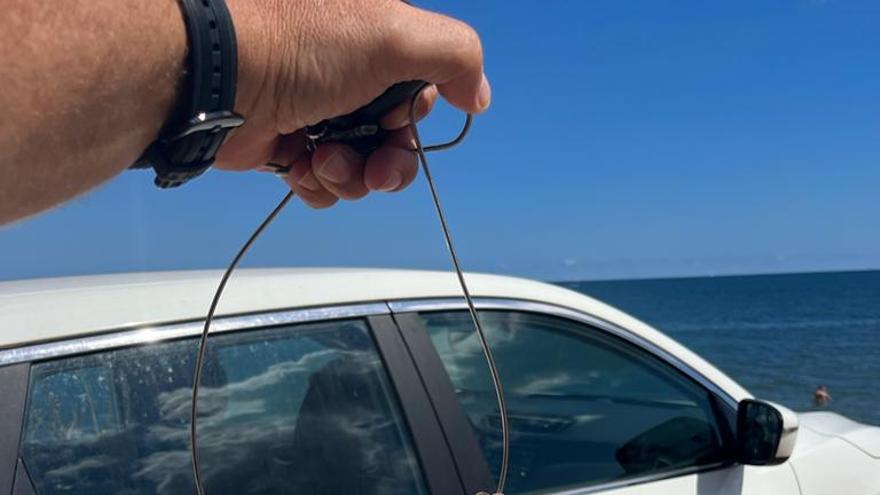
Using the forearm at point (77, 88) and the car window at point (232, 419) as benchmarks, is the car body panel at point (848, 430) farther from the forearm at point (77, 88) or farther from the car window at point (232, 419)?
the forearm at point (77, 88)

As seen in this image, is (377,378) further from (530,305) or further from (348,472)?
(530,305)


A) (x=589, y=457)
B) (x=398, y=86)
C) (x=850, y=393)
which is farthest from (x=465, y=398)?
(x=850, y=393)

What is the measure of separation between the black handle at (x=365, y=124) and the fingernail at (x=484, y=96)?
96mm

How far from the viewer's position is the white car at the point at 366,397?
200 centimetres

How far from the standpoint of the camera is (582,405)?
10.4 ft

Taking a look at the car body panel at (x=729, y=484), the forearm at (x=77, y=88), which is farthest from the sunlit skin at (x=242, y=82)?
the car body panel at (x=729, y=484)

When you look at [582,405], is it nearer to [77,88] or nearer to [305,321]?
[305,321]

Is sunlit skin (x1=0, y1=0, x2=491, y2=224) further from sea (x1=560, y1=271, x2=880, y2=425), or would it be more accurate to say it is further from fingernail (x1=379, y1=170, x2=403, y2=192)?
sea (x1=560, y1=271, x2=880, y2=425)

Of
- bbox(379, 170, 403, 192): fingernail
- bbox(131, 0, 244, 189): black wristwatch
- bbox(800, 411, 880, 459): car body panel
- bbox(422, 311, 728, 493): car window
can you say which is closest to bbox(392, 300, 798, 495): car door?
bbox(422, 311, 728, 493): car window

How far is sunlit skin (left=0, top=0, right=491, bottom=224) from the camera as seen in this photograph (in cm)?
86

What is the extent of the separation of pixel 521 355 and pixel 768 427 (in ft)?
3.08

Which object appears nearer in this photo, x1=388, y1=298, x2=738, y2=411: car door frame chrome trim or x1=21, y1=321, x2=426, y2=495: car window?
x1=21, y1=321, x2=426, y2=495: car window

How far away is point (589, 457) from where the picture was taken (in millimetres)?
2971

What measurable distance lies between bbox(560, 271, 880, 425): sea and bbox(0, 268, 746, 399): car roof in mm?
4794
